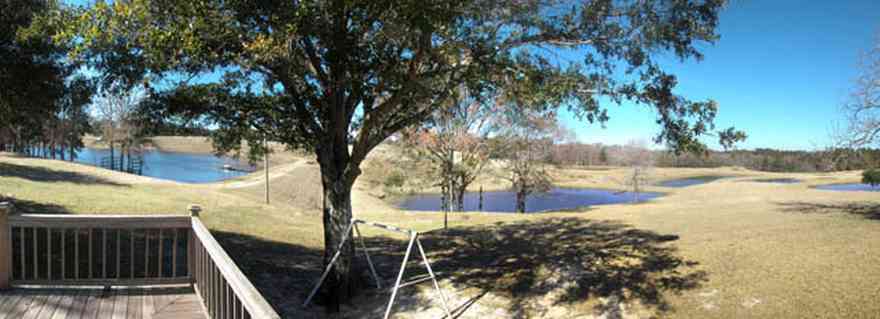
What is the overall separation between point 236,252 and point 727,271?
11.4 meters

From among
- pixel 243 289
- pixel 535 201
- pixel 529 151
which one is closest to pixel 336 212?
pixel 243 289

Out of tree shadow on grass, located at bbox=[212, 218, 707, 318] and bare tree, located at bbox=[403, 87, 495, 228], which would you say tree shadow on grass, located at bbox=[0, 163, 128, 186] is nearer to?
tree shadow on grass, located at bbox=[212, 218, 707, 318]

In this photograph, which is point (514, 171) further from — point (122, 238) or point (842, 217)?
point (122, 238)

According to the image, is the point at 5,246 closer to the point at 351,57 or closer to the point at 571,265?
the point at 351,57

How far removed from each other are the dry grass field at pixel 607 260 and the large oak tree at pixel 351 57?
238 cm

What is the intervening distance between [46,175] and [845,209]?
32485 millimetres

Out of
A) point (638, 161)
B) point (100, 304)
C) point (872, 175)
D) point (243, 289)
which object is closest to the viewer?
point (243, 289)

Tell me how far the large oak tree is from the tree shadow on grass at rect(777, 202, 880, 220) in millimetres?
8538

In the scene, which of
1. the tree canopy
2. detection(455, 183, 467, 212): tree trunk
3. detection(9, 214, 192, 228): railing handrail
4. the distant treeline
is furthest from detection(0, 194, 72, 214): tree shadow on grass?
detection(455, 183, 467, 212): tree trunk

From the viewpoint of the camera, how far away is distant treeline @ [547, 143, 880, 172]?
40.8ft

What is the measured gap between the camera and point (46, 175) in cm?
2280

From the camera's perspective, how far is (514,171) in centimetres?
2838

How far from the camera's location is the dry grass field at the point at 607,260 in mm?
7344

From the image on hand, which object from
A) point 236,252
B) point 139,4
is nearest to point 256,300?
point 139,4
